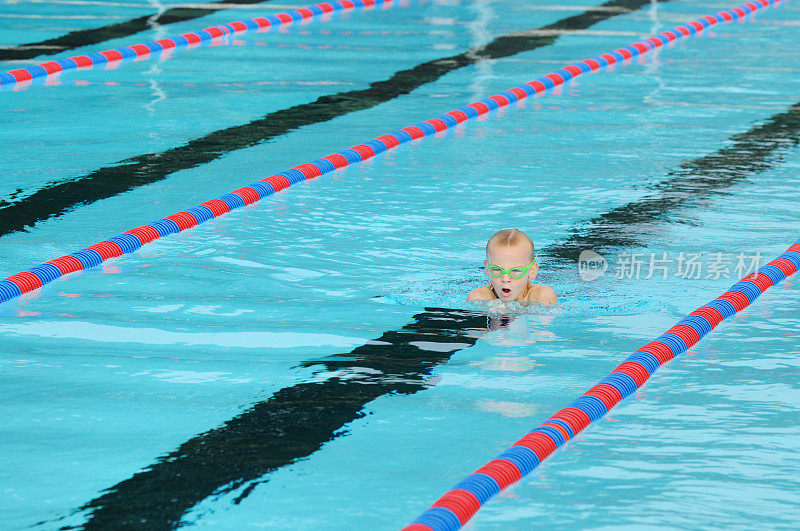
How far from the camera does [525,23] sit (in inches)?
505

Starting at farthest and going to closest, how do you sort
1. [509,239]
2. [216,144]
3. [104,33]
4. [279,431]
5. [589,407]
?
1. [104,33]
2. [216,144]
3. [509,239]
4. [589,407]
5. [279,431]

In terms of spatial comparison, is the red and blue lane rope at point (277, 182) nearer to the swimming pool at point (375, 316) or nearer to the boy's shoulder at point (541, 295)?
the swimming pool at point (375, 316)

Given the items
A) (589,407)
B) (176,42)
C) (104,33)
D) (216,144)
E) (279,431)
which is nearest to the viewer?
(279,431)

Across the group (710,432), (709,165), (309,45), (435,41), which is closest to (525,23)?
(435,41)

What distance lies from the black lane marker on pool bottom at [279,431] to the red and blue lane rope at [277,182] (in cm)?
139

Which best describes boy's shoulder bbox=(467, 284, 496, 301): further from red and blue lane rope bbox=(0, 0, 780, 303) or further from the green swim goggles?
red and blue lane rope bbox=(0, 0, 780, 303)

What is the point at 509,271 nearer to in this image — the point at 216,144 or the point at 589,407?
the point at 589,407

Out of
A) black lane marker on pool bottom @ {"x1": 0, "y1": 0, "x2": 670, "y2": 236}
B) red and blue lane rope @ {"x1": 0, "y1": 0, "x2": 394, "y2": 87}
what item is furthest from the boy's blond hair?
red and blue lane rope @ {"x1": 0, "y1": 0, "x2": 394, "y2": 87}

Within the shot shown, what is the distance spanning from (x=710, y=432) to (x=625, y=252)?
74.9 inches

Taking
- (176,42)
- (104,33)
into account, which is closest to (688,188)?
(176,42)

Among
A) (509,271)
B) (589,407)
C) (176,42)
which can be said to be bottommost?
(589,407)

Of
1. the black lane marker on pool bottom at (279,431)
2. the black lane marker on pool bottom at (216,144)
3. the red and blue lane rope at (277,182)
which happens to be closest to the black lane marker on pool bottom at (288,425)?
the black lane marker on pool bottom at (279,431)

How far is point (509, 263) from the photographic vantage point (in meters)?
4.30

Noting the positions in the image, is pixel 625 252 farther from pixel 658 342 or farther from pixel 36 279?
pixel 36 279
